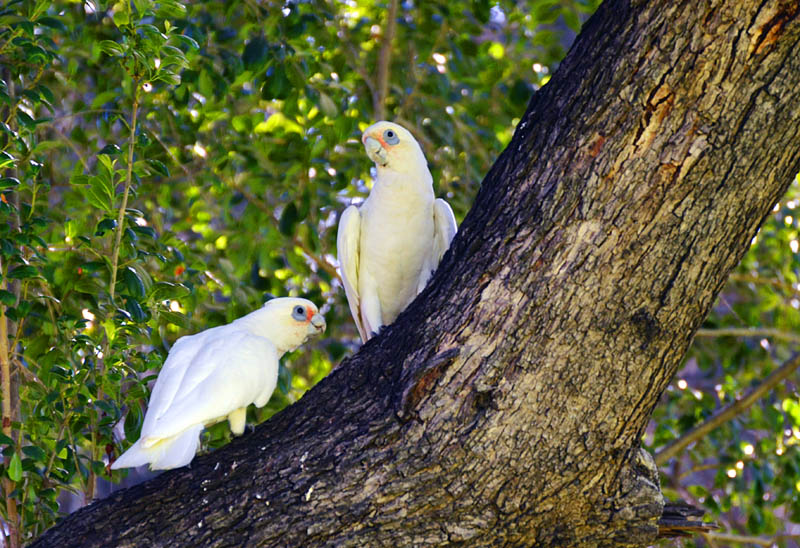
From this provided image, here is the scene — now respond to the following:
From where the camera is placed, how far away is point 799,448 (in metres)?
4.42

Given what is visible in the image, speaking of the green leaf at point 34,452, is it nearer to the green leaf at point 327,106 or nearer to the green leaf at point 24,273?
the green leaf at point 24,273

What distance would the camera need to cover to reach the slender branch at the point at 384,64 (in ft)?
13.4

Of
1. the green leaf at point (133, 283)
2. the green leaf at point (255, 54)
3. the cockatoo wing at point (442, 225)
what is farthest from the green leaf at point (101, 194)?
the cockatoo wing at point (442, 225)

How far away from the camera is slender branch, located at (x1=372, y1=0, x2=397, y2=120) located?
408cm

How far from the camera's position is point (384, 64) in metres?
4.21

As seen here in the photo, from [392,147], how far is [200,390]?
1118 mm

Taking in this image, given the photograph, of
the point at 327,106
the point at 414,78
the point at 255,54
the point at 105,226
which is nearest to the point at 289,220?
the point at 327,106

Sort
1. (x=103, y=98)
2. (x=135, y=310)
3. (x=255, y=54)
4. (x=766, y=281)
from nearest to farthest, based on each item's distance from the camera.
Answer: (x=135, y=310) < (x=255, y=54) < (x=103, y=98) < (x=766, y=281)

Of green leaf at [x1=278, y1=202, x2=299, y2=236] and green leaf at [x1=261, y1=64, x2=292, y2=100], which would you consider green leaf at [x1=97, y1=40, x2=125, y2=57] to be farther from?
green leaf at [x1=278, y1=202, x2=299, y2=236]

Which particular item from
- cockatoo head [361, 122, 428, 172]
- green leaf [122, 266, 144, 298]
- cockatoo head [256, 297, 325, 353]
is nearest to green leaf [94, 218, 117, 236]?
green leaf [122, 266, 144, 298]

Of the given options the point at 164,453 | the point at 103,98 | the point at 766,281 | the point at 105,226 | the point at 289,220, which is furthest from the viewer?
the point at 766,281

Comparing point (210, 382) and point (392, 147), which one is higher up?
point (392, 147)

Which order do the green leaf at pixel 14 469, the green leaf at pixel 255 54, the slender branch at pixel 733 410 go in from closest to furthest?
the green leaf at pixel 14 469, the green leaf at pixel 255 54, the slender branch at pixel 733 410

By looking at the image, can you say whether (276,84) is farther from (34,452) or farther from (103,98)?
(34,452)
